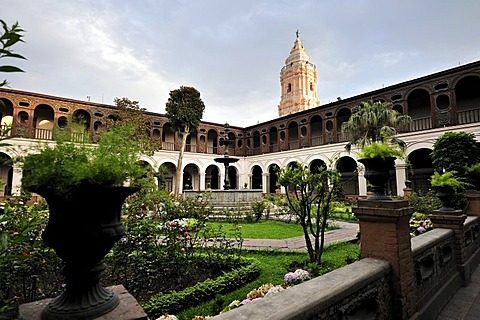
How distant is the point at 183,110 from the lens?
69.3ft

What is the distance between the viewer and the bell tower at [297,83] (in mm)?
36403

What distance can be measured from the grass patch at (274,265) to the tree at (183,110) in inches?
662

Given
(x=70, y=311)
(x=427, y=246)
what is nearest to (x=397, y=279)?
(x=427, y=246)

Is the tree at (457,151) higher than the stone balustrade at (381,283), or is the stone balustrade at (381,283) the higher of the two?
the tree at (457,151)

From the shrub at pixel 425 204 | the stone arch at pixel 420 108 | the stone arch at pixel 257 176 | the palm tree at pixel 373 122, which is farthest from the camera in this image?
the stone arch at pixel 257 176

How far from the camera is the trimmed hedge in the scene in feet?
9.12

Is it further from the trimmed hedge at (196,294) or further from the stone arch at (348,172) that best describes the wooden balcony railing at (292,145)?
the trimmed hedge at (196,294)

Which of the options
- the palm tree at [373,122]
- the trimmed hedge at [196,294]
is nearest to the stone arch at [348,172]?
the palm tree at [373,122]

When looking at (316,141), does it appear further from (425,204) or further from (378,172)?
(378,172)

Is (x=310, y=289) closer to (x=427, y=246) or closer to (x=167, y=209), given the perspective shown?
(x=427, y=246)

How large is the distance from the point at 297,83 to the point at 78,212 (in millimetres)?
38622

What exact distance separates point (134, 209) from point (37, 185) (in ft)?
9.83

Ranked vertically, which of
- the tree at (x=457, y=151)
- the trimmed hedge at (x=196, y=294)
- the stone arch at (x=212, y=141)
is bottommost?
the trimmed hedge at (x=196, y=294)

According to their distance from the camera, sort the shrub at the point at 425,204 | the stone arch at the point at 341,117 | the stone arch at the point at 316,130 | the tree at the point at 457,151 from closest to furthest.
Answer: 1. the shrub at the point at 425,204
2. the tree at the point at 457,151
3. the stone arch at the point at 341,117
4. the stone arch at the point at 316,130
